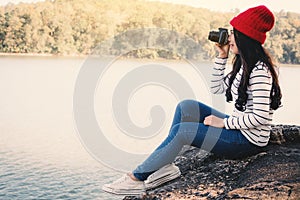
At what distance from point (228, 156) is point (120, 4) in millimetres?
27720

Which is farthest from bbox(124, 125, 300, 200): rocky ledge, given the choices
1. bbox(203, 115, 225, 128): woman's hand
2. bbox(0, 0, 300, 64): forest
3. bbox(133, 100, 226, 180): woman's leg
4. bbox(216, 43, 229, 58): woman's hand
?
bbox(0, 0, 300, 64): forest

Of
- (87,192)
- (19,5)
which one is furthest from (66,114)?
(19,5)

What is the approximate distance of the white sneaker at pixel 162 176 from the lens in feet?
9.32

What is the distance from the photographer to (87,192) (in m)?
12.0

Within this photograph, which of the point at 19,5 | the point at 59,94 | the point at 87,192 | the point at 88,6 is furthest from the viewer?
the point at 19,5

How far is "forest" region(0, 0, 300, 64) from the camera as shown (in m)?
26.2

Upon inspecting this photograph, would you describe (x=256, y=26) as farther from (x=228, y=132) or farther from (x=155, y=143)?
(x=155, y=143)

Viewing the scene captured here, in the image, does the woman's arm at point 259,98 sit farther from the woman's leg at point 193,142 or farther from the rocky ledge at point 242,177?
the rocky ledge at point 242,177

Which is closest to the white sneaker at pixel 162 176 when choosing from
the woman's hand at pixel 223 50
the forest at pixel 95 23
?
the woman's hand at pixel 223 50

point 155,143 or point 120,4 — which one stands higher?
point 120,4

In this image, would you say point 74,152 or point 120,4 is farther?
point 120,4

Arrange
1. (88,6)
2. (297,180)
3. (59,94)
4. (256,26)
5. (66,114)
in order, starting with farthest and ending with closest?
(88,6), (59,94), (66,114), (256,26), (297,180)

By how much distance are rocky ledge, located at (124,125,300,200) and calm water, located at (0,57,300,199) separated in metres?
2.24

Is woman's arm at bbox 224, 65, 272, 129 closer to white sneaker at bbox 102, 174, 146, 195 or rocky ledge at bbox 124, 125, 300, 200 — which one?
rocky ledge at bbox 124, 125, 300, 200
